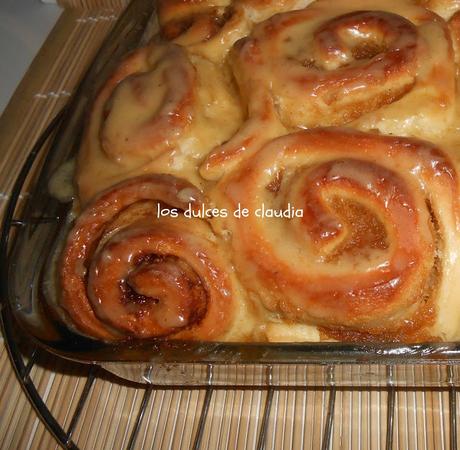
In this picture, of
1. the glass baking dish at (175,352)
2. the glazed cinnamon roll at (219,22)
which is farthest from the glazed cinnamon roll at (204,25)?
the glass baking dish at (175,352)

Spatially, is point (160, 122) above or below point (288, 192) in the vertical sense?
above

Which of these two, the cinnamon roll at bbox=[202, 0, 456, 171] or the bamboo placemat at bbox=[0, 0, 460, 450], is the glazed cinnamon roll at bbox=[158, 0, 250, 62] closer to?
the cinnamon roll at bbox=[202, 0, 456, 171]

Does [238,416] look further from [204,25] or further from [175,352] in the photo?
[204,25]

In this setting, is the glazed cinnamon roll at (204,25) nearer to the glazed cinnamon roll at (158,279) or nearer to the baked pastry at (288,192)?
the baked pastry at (288,192)

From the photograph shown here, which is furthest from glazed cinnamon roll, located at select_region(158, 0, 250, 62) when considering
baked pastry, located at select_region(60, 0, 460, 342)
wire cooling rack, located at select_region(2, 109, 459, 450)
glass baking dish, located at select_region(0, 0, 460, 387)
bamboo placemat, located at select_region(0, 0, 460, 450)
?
bamboo placemat, located at select_region(0, 0, 460, 450)

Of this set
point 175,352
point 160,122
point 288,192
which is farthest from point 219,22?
point 175,352

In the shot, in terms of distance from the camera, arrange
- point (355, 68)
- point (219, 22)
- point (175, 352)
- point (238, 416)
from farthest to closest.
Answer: point (219, 22), point (238, 416), point (355, 68), point (175, 352)

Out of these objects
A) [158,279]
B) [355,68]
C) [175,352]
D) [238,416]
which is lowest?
[238,416]
